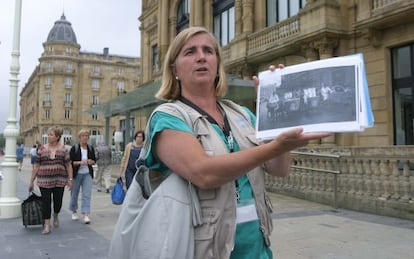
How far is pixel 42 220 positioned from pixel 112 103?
1483 cm

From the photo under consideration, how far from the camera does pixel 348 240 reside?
21.9 feet

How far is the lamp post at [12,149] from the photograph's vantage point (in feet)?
31.0

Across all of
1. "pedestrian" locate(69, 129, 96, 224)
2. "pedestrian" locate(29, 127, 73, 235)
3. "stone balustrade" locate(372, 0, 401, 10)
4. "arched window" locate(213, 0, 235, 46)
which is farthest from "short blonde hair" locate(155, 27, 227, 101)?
"arched window" locate(213, 0, 235, 46)

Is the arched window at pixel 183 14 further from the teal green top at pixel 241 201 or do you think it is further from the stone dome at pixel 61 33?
the stone dome at pixel 61 33

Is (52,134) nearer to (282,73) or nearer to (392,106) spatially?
(282,73)

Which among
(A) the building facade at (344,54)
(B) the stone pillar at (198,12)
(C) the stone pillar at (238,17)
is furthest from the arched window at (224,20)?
(C) the stone pillar at (238,17)

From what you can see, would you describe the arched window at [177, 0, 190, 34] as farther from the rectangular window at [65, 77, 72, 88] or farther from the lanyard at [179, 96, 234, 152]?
the rectangular window at [65, 77, 72, 88]

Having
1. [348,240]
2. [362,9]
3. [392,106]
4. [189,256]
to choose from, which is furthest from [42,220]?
[362,9]

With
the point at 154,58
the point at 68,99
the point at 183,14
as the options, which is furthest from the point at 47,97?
the point at 183,14

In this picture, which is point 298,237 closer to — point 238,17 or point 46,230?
point 46,230

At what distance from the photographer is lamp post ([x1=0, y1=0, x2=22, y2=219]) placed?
31.0ft

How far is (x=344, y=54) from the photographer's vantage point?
17.3m

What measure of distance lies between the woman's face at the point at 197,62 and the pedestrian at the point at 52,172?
6.72m

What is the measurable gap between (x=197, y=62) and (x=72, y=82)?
301 ft
